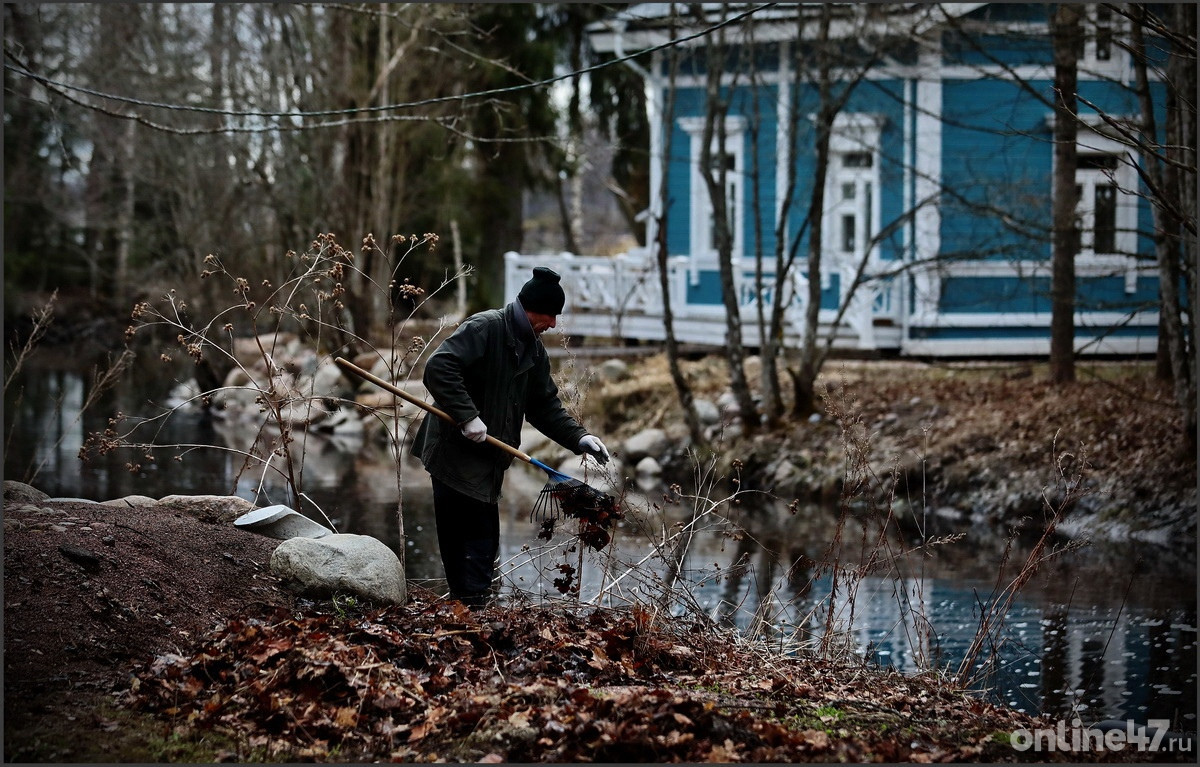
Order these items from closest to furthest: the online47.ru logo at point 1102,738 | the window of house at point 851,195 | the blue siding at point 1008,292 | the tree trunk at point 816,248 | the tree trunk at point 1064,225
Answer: the online47.ru logo at point 1102,738
the tree trunk at point 1064,225
the tree trunk at point 816,248
the blue siding at point 1008,292
the window of house at point 851,195

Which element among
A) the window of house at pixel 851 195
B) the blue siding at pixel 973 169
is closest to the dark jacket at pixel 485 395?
the blue siding at pixel 973 169

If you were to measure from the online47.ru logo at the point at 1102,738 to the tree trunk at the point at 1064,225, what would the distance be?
9684mm

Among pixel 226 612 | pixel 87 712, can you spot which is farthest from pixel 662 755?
pixel 226 612

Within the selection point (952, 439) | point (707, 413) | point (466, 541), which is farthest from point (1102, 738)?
point (707, 413)

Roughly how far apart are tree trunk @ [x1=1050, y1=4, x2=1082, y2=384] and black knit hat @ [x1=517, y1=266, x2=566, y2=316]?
9990mm

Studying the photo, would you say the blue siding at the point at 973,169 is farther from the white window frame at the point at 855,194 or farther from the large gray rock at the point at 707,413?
the large gray rock at the point at 707,413

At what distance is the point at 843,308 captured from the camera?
16.2 meters

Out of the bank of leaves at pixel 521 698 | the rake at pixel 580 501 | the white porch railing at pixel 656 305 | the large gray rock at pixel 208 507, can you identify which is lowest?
the bank of leaves at pixel 521 698

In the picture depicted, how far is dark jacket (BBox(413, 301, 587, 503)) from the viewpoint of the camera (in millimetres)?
6594

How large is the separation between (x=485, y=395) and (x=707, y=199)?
1598 centimetres

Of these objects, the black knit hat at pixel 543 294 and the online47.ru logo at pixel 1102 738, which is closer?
the online47.ru logo at pixel 1102 738

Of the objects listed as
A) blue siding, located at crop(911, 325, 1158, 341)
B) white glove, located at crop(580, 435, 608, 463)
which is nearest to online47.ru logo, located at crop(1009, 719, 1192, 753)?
white glove, located at crop(580, 435, 608, 463)

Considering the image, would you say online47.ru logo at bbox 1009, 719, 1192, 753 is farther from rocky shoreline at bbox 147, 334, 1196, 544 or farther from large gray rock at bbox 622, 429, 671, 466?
large gray rock at bbox 622, 429, 671, 466

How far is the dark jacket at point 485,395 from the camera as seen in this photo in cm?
659
